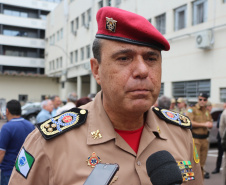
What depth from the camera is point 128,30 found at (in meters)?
1.55

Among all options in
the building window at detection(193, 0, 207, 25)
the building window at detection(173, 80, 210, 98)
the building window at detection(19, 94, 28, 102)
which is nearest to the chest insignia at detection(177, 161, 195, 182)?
the building window at detection(173, 80, 210, 98)

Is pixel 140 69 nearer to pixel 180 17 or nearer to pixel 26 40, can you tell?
pixel 180 17

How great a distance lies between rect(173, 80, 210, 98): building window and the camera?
40.3 ft

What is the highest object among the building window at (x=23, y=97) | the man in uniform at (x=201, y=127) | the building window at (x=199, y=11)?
the building window at (x=199, y=11)

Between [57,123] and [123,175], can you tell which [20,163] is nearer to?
[57,123]

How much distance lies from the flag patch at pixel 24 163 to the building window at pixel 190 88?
1154cm

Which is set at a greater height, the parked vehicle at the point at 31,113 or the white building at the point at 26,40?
the white building at the point at 26,40

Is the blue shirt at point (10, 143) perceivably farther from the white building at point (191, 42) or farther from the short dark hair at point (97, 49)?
the white building at point (191, 42)

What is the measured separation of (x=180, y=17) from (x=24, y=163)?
13.4m

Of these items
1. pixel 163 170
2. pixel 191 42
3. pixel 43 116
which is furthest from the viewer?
pixel 191 42

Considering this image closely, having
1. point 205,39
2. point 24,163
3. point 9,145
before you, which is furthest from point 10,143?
point 205,39

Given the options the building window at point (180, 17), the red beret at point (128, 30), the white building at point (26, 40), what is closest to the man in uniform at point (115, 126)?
Answer: the red beret at point (128, 30)

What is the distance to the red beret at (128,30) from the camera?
154 centimetres

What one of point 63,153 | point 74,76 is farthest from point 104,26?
point 74,76
